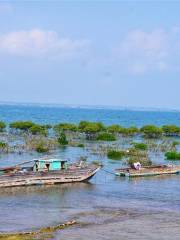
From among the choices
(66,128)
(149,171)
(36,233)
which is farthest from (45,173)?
(66,128)

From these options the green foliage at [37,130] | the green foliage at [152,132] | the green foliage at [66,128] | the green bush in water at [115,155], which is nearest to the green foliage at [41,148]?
the green bush in water at [115,155]

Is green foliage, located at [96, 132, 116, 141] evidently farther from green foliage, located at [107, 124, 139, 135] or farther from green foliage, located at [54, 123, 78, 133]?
green foliage, located at [107, 124, 139, 135]

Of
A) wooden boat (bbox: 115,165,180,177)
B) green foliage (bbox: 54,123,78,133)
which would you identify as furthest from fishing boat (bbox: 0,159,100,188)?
green foliage (bbox: 54,123,78,133)

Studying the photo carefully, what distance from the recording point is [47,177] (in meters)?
45.5

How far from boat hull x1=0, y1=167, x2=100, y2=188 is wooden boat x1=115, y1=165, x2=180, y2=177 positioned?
14.0ft

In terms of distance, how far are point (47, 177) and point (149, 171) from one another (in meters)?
11.5

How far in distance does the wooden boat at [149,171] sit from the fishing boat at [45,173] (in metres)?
4.16

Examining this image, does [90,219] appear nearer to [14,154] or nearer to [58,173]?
[58,173]

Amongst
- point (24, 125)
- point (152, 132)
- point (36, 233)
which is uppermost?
point (24, 125)

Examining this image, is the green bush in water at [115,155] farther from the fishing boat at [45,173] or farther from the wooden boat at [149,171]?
the fishing boat at [45,173]

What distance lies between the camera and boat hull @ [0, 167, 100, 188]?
43.4 metres

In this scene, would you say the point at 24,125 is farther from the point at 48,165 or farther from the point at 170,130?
the point at 48,165

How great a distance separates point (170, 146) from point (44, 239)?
53502 millimetres

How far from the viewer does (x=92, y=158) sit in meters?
63.5
